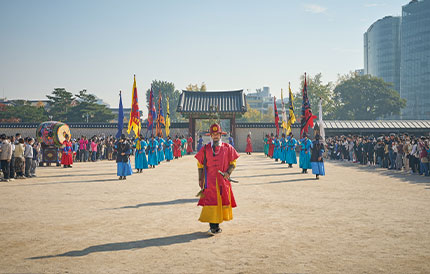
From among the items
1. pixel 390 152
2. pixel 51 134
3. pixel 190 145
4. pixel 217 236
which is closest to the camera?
pixel 217 236

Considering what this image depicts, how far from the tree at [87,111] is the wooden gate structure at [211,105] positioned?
44.8 ft

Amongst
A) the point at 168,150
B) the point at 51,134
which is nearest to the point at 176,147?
the point at 168,150

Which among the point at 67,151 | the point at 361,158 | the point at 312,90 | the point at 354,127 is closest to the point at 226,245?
the point at 67,151

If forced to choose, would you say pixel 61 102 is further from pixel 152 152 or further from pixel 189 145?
pixel 152 152

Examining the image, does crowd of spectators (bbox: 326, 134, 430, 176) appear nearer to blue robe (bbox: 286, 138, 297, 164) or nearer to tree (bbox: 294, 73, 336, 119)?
blue robe (bbox: 286, 138, 297, 164)

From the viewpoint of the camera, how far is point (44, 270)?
13.7 ft

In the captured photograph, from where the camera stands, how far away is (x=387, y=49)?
311 feet

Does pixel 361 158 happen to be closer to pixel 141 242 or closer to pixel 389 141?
pixel 389 141

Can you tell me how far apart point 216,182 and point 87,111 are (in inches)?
1546

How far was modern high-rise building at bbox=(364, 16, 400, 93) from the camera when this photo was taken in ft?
306

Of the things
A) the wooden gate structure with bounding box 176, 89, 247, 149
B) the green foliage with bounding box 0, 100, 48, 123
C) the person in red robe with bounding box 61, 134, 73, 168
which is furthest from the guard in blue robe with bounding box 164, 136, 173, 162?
the green foliage with bounding box 0, 100, 48, 123

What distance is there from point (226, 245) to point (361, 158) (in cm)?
2002

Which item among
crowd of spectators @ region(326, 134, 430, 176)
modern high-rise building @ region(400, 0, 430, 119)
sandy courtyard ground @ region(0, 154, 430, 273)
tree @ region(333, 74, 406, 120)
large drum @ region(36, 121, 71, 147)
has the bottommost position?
sandy courtyard ground @ region(0, 154, 430, 273)

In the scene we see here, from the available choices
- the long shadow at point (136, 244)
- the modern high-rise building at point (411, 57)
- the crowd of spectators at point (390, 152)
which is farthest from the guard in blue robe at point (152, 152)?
the modern high-rise building at point (411, 57)
